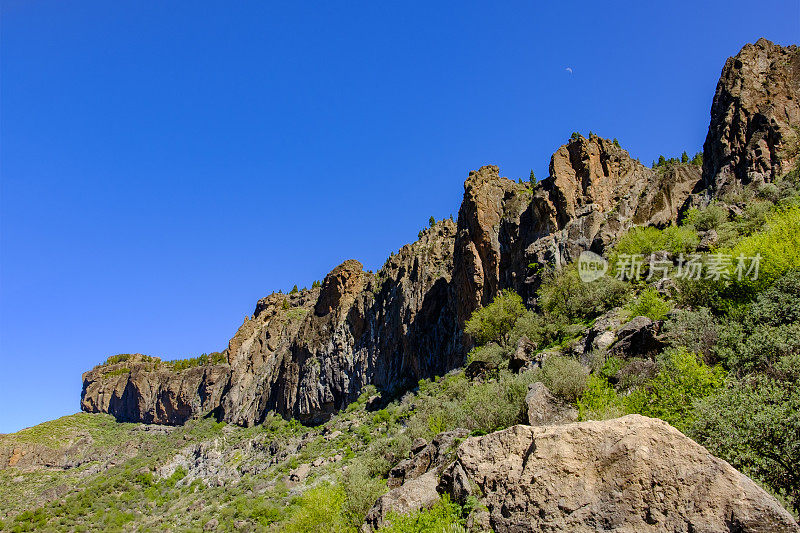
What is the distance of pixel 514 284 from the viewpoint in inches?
2159

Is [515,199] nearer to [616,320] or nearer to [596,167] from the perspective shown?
[596,167]

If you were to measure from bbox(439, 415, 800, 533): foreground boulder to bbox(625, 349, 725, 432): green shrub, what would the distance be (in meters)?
6.86

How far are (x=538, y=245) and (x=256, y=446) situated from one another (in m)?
61.2

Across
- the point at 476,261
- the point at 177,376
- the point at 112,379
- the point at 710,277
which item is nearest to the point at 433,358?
the point at 476,261

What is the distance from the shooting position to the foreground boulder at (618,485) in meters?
6.52

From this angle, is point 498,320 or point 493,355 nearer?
point 493,355

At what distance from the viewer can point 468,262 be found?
6147 cm

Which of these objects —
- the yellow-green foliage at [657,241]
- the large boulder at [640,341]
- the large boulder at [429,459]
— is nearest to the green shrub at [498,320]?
the yellow-green foliage at [657,241]

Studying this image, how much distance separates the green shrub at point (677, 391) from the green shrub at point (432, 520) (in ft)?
24.7

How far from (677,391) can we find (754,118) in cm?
4515

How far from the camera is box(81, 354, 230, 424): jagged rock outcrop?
114250mm

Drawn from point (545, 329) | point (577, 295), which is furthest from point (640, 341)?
point (577, 295)

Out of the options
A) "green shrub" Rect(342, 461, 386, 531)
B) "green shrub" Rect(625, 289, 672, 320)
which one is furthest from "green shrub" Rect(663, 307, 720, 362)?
"green shrub" Rect(342, 461, 386, 531)

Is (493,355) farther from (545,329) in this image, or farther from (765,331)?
(765,331)
